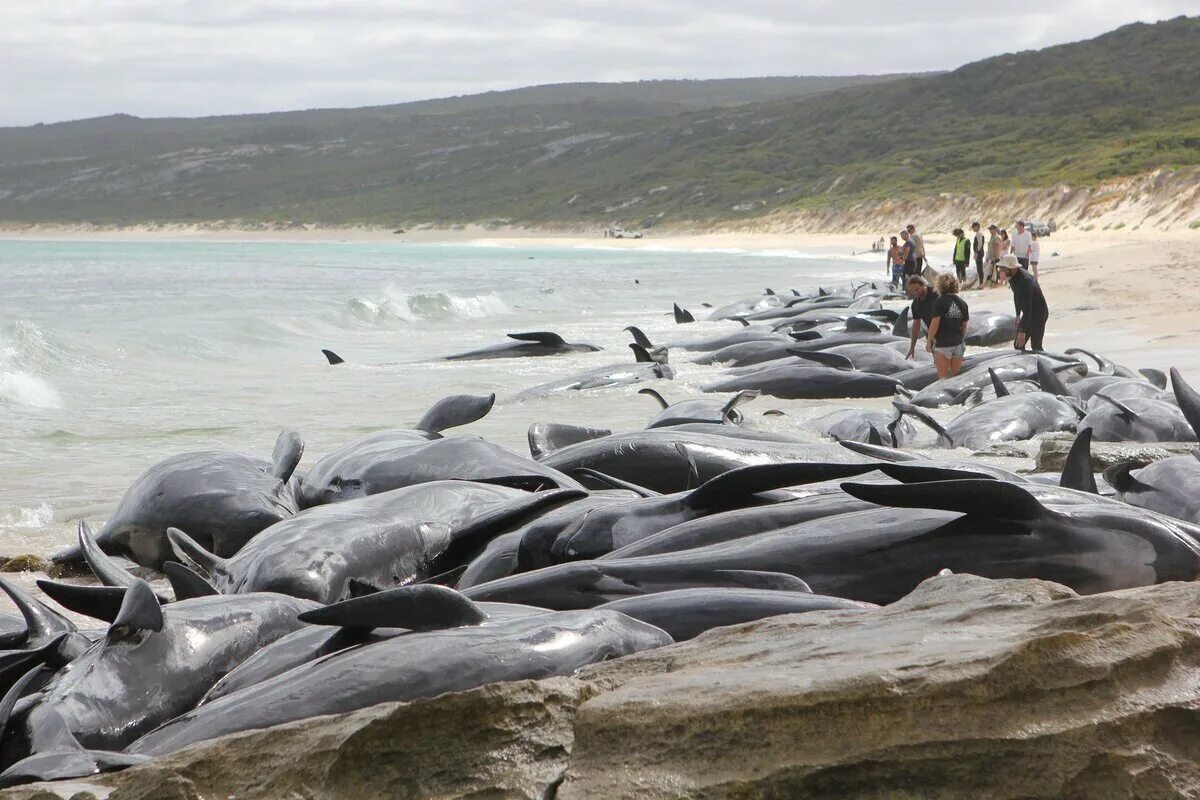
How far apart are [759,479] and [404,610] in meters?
1.42

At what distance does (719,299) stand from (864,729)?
90.7 feet

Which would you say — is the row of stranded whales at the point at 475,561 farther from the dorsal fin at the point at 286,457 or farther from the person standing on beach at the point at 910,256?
the person standing on beach at the point at 910,256

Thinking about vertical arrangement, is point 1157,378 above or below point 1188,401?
below

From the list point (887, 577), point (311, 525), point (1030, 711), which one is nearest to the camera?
point (1030, 711)

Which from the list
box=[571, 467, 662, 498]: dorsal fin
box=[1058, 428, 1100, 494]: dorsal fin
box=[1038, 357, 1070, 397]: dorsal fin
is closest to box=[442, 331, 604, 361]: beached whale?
box=[1038, 357, 1070, 397]: dorsal fin

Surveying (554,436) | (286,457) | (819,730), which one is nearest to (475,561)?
(286,457)

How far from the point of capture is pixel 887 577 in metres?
3.63

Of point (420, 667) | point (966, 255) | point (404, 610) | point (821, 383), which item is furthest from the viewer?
point (966, 255)

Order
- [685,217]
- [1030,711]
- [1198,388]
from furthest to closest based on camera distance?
1. [685,217]
2. [1198,388]
3. [1030,711]

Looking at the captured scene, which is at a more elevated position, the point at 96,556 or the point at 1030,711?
the point at 1030,711

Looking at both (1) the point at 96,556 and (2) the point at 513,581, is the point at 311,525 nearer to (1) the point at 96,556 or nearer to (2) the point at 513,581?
(1) the point at 96,556

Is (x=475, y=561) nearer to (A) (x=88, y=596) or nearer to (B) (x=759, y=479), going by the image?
(B) (x=759, y=479)

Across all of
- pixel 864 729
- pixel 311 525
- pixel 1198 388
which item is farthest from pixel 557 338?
pixel 864 729

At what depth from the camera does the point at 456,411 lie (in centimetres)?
762
